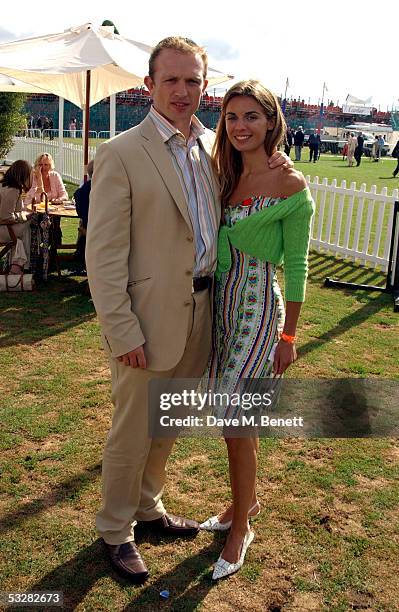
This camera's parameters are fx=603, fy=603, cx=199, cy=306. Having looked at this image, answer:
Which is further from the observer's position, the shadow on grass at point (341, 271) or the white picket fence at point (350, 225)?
the white picket fence at point (350, 225)

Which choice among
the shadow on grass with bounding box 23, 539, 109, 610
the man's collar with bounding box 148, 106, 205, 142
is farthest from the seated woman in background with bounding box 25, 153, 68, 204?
the shadow on grass with bounding box 23, 539, 109, 610

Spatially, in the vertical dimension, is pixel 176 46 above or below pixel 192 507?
above

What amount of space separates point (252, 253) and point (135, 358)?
2.14ft

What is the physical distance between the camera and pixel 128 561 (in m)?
2.68

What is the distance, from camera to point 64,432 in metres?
3.91

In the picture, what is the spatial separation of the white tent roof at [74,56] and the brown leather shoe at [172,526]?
5.23 m

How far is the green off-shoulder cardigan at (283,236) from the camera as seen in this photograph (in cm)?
243

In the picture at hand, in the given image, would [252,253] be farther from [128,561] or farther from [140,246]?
[128,561]

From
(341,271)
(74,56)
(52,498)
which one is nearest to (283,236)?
(52,498)

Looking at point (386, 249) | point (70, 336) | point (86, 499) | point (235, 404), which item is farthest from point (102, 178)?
point (386, 249)

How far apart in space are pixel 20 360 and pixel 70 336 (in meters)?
0.70

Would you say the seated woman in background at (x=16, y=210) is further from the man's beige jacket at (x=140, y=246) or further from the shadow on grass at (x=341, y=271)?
the man's beige jacket at (x=140, y=246)

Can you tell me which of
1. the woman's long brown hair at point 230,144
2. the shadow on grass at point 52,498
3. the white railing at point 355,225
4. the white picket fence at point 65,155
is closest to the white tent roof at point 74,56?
the white railing at point 355,225

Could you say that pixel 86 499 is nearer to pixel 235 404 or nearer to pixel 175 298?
pixel 235 404
